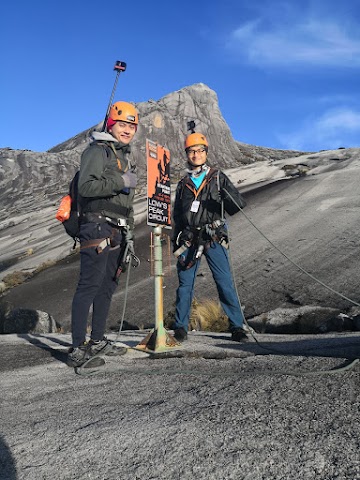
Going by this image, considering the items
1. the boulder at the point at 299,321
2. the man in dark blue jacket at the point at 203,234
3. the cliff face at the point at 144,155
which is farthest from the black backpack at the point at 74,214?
the cliff face at the point at 144,155

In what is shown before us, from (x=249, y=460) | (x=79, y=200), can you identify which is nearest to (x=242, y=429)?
(x=249, y=460)

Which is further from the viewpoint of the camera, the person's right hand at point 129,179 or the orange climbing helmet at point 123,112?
the orange climbing helmet at point 123,112

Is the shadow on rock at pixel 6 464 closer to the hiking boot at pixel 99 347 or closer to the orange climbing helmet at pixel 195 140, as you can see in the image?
the hiking boot at pixel 99 347

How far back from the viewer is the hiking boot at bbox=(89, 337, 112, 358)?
4484mm

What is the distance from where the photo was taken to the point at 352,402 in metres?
2.33

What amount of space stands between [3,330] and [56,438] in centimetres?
863

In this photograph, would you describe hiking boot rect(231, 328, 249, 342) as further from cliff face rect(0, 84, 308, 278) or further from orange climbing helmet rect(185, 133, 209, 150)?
cliff face rect(0, 84, 308, 278)

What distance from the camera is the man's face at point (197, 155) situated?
5.90 meters

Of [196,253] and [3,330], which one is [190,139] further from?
[3,330]

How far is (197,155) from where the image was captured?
5.93 meters

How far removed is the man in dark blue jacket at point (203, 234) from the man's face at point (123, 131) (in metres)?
1.20

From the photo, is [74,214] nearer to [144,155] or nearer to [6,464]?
[6,464]

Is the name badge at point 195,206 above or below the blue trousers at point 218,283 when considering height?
above

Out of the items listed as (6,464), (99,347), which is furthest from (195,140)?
(6,464)
